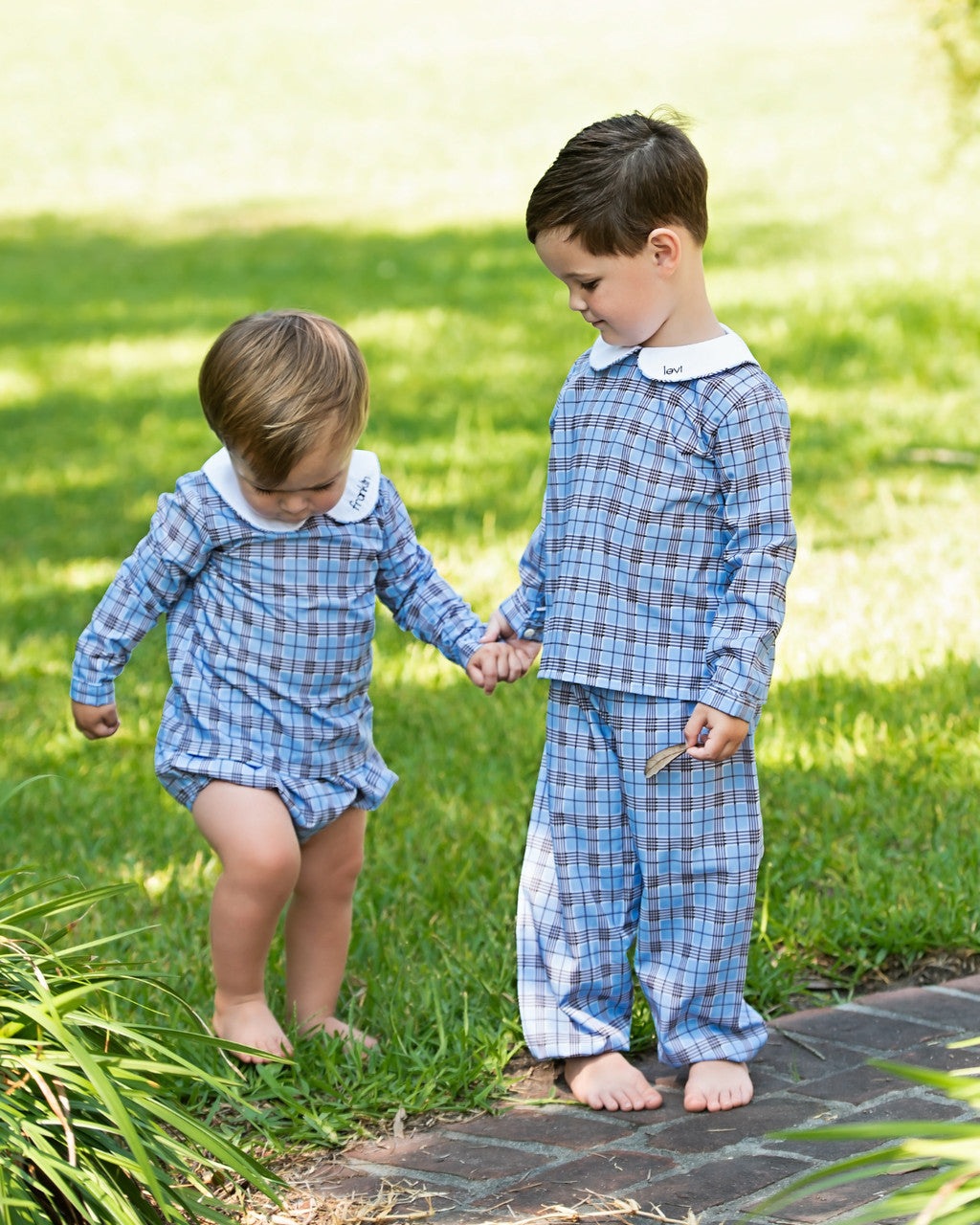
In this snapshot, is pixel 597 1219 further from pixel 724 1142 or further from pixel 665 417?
pixel 665 417

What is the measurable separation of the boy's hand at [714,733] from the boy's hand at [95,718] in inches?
40.1

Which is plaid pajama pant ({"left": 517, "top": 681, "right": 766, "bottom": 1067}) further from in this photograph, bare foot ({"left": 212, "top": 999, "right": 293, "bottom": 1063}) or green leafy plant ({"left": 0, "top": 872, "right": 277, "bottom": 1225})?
green leafy plant ({"left": 0, "top": 872, "right": 277, "bottom": 1225})

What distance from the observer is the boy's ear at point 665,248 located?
8.29 ft

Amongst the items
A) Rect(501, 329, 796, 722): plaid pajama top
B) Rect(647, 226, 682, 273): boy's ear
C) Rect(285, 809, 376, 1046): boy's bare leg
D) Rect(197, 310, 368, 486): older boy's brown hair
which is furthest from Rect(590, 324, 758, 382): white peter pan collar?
Rect(285, 809, 376, 1046): boy's bare leg

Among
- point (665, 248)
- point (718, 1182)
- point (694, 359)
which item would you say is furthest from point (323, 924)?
point (665, 248)

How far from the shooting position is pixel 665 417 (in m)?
2.58

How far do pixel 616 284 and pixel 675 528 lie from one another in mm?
416

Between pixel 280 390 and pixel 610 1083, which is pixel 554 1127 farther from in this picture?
pixel 280 390

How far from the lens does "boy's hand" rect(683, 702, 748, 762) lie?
8.25 ft

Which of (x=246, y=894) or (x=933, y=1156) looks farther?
(x=246, y=894)

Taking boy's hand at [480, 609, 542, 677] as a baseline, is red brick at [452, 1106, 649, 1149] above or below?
below

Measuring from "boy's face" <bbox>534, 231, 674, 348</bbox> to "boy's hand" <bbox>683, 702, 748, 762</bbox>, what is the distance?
25.3 inches

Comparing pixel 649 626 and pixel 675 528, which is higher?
pixel 675 528

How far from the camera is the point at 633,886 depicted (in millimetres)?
2811
